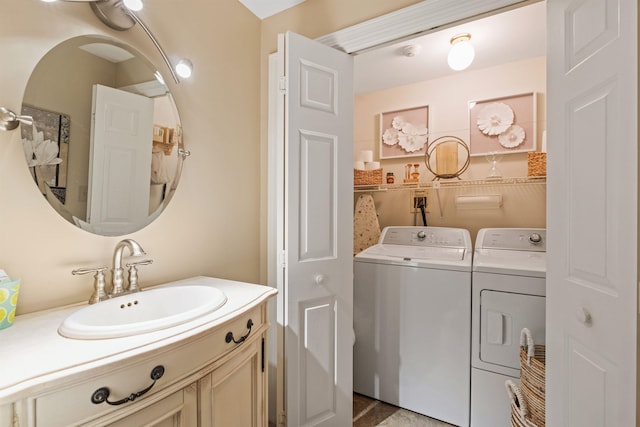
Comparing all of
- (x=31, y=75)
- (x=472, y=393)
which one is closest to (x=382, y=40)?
(x=31, y=75)

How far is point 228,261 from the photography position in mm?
1641

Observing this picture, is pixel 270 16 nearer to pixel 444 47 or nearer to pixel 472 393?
pixel 444 47

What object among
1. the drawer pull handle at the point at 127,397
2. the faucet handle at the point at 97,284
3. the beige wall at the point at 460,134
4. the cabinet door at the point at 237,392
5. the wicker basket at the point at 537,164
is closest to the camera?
the drawer pull handle at the point at 127,397

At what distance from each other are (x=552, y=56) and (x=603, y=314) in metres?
0.94

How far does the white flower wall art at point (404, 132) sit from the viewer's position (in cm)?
275

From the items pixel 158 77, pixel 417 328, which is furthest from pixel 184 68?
pixel 417 328

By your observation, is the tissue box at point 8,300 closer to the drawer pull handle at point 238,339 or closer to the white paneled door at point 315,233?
the drawer pull handle at point 238,339

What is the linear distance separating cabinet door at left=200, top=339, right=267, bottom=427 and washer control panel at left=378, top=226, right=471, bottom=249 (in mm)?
1609

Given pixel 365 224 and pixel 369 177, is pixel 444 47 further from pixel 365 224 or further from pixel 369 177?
pixel 365 224

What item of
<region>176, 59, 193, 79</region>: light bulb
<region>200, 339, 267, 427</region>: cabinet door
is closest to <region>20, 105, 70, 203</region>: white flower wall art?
<region>176, 59, 193, 79</region>: light bulb

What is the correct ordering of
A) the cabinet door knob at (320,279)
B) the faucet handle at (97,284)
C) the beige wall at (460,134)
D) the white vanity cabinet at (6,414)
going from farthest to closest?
the beige wall at (460,134), the cabinet door knob at (320,279), the faucet handle at (97,284), the white vanity cabinet at (6,414)

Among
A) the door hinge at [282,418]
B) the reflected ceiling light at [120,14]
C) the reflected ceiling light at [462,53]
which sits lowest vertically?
the door hinge at [282,418]

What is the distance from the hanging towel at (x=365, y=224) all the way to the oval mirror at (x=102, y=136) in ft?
6.09

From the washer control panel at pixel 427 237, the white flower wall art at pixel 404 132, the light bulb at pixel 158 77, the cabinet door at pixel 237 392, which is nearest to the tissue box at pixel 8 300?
the cabinet door at pixel 237 392
